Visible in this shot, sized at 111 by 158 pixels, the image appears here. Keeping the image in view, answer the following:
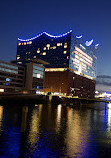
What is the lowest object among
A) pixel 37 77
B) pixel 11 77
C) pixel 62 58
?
pixel 11 77

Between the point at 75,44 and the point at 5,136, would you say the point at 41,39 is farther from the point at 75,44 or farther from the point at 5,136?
the point at 5,136

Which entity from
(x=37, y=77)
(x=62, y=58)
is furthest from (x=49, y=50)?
(x=37, y=77)

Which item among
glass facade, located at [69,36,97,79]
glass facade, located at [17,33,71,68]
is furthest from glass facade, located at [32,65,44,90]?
glass facade, located at [69,36,97,79]

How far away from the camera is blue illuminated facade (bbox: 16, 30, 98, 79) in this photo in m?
145

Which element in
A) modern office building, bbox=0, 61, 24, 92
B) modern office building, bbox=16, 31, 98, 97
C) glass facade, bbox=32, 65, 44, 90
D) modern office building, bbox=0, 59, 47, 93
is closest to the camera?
modern office building, bbox=0, 61, 24, 92

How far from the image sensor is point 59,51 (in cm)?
14875

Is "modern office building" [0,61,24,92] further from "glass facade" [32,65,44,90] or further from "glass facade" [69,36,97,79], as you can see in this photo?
"glass facade" [69,36,97,79]

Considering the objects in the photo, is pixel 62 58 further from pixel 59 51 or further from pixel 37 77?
pixel 37 77

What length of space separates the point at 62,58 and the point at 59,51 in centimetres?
751

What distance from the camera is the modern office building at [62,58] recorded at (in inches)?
Answer: 5635

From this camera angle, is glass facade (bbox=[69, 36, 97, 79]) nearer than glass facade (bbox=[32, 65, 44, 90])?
No

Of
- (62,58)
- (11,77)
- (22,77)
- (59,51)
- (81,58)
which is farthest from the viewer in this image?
(81,58)

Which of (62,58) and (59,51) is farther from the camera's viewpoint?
(59,51)

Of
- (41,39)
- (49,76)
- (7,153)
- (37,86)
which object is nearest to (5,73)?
(37,86)
